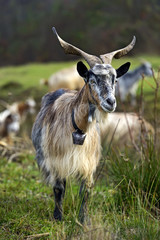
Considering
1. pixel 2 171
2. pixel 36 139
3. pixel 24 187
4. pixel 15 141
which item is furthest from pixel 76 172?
pixel 15 141

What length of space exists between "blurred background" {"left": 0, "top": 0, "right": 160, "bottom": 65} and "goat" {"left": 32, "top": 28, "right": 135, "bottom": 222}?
16.5m

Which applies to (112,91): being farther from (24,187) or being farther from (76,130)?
(24,187)

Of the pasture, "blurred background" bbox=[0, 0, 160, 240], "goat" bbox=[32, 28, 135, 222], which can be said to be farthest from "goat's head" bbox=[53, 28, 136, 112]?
the pasture

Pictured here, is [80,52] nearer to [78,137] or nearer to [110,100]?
[110,100]

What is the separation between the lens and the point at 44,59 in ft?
79.2

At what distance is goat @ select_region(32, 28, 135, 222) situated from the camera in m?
3.38

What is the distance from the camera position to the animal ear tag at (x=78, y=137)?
3.76 m

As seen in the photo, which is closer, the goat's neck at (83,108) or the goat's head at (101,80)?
the goat's head at (101,80)

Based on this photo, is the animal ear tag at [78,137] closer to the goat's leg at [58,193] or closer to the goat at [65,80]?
the goat's leg at [58,193]

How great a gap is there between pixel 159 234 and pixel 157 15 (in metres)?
20.6

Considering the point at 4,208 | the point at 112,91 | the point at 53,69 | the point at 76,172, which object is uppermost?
the point at 53,69

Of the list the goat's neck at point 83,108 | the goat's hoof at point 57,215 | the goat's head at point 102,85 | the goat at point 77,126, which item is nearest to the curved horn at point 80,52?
the goat at point 77,126

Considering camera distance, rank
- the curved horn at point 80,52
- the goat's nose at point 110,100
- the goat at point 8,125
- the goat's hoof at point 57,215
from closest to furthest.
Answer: the goat's nose at point 110,100 < the curved horn at point 80,52 < the goat's hoof at point 57,215 < the goat at point 8,125

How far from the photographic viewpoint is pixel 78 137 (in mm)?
3756
